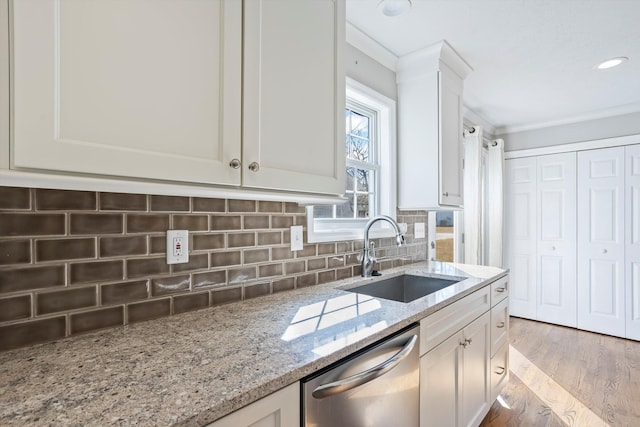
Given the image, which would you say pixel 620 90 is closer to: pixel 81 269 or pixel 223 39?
pixel 223 39

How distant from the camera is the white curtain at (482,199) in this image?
3.34 metres

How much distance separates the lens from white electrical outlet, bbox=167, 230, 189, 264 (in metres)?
1.12

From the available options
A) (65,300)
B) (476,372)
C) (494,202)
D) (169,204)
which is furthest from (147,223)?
(494,202)

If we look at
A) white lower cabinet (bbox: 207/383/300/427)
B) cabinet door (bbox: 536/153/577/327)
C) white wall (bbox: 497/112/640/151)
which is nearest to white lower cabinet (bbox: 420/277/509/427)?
white lower cabinet (bbox: 207/383/300/427)

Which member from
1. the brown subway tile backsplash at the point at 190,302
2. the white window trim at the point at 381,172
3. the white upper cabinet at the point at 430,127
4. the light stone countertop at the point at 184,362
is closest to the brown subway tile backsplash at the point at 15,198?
the light stone countertop at the point at 184,362

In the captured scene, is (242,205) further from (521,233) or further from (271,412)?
(521,233)

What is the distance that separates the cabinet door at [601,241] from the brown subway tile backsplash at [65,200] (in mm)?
4357

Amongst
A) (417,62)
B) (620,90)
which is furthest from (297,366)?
(620,90)

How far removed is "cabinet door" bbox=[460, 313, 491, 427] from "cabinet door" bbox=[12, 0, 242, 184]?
1457 millimetres

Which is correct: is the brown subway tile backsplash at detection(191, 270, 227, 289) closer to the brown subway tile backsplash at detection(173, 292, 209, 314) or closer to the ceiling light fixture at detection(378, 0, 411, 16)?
the brown subway tile backsplash at detection(173, 292, 209, 314)

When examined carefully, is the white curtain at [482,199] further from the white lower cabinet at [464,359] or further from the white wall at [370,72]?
the white wall at [370,72]

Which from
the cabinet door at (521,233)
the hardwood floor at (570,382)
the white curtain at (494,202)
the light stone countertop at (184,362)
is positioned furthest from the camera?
the cabinet door at (521,233)

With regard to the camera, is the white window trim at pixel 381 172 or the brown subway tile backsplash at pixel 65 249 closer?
the brown subway tile backsplash at pixel 65 249

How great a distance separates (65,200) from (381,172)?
1.85 m
